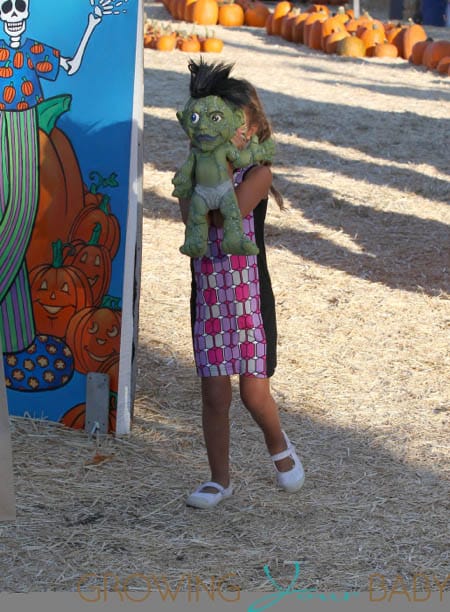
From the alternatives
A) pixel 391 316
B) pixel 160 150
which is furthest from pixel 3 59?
pixel 160 150

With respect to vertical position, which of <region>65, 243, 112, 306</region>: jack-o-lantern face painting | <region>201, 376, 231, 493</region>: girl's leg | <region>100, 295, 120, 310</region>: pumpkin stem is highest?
<region>65, 243, 112, 306</region>: jack-o-lantern face painting

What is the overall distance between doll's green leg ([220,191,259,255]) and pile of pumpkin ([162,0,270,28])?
50.6 feet

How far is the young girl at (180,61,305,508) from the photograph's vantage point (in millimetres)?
3639

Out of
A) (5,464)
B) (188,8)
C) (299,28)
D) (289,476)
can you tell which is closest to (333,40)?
(299,28)

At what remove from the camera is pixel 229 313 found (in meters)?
3.68

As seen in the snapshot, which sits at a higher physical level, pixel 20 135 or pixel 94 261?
pixel 20 135

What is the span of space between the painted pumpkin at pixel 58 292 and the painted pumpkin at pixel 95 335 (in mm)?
36

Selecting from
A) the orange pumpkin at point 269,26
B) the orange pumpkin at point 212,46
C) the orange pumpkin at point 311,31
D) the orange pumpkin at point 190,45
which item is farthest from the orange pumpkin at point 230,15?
the orange pumpkin at point 212,46

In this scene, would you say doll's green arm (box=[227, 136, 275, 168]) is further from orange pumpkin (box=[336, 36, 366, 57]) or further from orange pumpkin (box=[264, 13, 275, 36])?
orange pumpkin (box=[264, 13, 275, 36])

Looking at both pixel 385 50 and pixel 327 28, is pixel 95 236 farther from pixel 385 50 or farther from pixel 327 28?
pixel 327 28

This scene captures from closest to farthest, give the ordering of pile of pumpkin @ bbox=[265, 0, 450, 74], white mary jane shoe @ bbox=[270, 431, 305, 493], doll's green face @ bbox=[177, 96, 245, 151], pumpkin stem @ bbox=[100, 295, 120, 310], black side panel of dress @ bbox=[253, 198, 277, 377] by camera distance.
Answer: doll's green face @ bbox=[177, 96, 245, 151] → black side panel of dress @ bbox=[253, 198, 277, 377] → white mary jane shoe @ bbox=[270, 431, 305, 493] → pumpkin stem @ bbox=[100, 295, 120, 310] → pile of pumpkin @ bbox=[265, 0, 450, 74]

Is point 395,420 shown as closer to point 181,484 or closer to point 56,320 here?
point 181,484

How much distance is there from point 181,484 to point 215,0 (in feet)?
51.8

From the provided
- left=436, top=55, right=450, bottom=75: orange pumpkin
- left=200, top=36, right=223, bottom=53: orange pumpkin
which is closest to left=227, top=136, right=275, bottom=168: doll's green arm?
left=436, top=55, right=450, bottom=75: orange pumpkin
